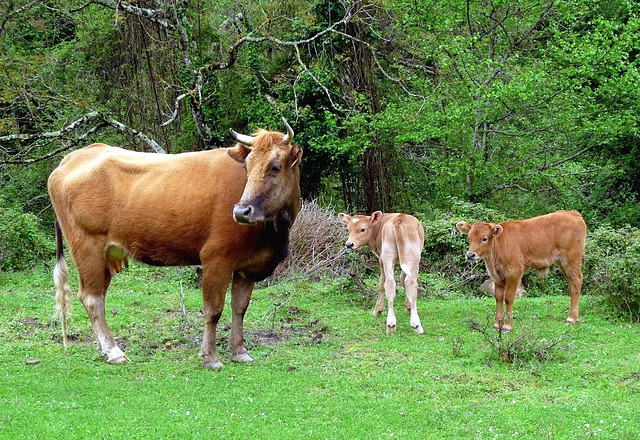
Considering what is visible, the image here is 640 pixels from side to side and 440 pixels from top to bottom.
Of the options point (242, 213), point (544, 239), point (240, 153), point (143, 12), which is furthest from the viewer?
point (143, 12)

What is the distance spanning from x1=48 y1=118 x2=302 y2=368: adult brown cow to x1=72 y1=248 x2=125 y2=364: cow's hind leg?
12 millimetres

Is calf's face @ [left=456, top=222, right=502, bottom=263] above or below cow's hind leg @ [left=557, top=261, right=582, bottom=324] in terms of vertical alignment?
above

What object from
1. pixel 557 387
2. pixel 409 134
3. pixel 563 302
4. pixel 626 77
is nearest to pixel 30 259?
pixel 409 134

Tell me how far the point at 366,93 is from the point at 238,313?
11.9 meters

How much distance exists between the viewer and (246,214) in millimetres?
7922

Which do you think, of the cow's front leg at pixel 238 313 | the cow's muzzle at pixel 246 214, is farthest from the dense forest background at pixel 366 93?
the cow's muzzle at pixel 246 214

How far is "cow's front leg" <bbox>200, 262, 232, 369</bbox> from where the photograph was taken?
334 inches

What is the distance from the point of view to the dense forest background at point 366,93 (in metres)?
18.1

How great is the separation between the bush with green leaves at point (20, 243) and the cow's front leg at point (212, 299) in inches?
355

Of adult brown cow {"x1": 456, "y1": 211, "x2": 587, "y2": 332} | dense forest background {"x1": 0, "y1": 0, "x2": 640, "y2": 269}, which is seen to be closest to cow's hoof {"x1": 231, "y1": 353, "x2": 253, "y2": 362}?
adult brown cow {"x1": 456, "y1": 211, "x2": 587, "y2": 332}

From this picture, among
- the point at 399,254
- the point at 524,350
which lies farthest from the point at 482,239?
the point at 524,350

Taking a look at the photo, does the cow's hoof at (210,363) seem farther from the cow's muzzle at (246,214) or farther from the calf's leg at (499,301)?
the calf's leg at (499,301)

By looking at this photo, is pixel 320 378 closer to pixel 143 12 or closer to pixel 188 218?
pixel 188 218

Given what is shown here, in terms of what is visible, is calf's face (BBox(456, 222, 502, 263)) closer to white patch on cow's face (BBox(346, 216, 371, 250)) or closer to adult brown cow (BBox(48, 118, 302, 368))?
white patch on cow's face (BBox(346, 216, 371, 250))
